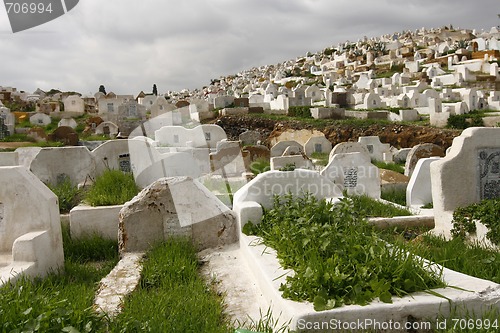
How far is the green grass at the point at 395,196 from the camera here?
10595 millimetres

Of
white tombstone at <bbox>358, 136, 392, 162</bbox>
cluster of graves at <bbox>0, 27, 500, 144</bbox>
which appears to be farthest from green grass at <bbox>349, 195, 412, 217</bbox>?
cluster of graves at <bbox>0, 27, 500, 144</bbox>

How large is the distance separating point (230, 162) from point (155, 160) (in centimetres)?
560

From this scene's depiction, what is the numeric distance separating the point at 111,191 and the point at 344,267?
5.35 meters

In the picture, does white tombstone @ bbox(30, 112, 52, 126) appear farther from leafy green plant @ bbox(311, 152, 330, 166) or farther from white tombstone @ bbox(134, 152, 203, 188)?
white tombstone @ bbox(134, 152, 203, 188)

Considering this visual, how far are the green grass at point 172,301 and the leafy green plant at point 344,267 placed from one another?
2.36ft

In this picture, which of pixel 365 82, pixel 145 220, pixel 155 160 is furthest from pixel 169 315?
pixel 365 82

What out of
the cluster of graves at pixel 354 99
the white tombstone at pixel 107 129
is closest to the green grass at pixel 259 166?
the cluster of graves at pixel 354 99

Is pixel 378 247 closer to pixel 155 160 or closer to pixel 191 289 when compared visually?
pixel 191 289

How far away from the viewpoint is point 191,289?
4.21 metres

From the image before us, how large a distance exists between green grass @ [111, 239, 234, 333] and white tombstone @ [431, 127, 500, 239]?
4211 millimetres

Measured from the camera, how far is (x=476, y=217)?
251 inches

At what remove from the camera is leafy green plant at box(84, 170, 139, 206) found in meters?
7.30

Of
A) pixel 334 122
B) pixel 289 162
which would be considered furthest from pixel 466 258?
pixel 334 122

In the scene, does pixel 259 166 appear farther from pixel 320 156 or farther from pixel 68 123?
pixel 68 123
